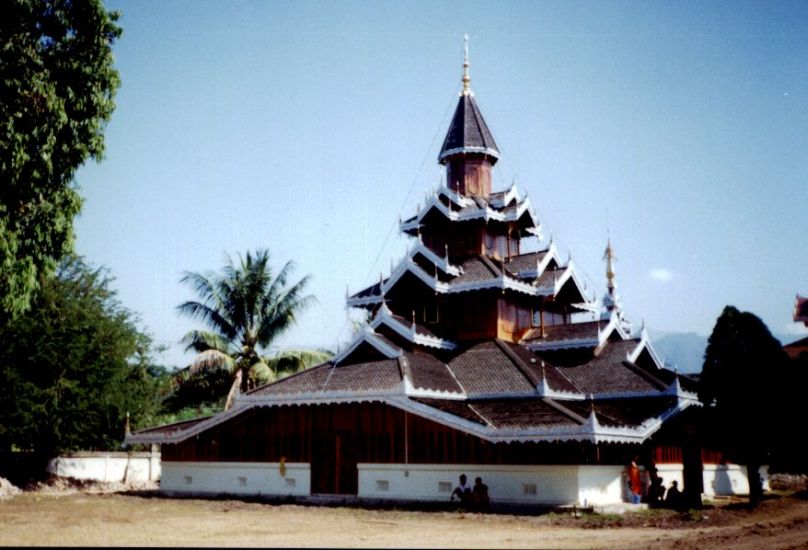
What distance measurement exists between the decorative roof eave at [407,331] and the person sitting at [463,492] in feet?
23.6

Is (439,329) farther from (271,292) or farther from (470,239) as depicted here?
(271,292)

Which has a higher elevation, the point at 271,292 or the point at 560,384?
the point at 271,292

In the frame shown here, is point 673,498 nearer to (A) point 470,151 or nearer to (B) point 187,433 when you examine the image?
(A) point 470,151

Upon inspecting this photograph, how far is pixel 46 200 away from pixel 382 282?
16.3 meters

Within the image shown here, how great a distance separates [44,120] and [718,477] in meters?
29.2

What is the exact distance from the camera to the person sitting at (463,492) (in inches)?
945

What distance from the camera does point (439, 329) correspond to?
110 ft

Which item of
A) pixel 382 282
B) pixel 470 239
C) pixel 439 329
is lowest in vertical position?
pixel 439 329

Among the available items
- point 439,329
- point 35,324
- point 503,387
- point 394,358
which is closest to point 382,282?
point 439,329

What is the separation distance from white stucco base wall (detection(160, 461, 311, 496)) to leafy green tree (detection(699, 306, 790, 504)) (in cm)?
1512

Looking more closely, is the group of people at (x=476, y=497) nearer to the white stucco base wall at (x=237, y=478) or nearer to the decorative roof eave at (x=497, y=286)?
the white stucco base wall at (x=237, y=478)

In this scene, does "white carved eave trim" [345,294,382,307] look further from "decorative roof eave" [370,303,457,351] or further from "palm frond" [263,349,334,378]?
"palm frond" [263,349,334,378]

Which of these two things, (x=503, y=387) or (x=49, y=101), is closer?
(x=49, y=101)

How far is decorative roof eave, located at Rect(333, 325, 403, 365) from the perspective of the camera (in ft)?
97.2
